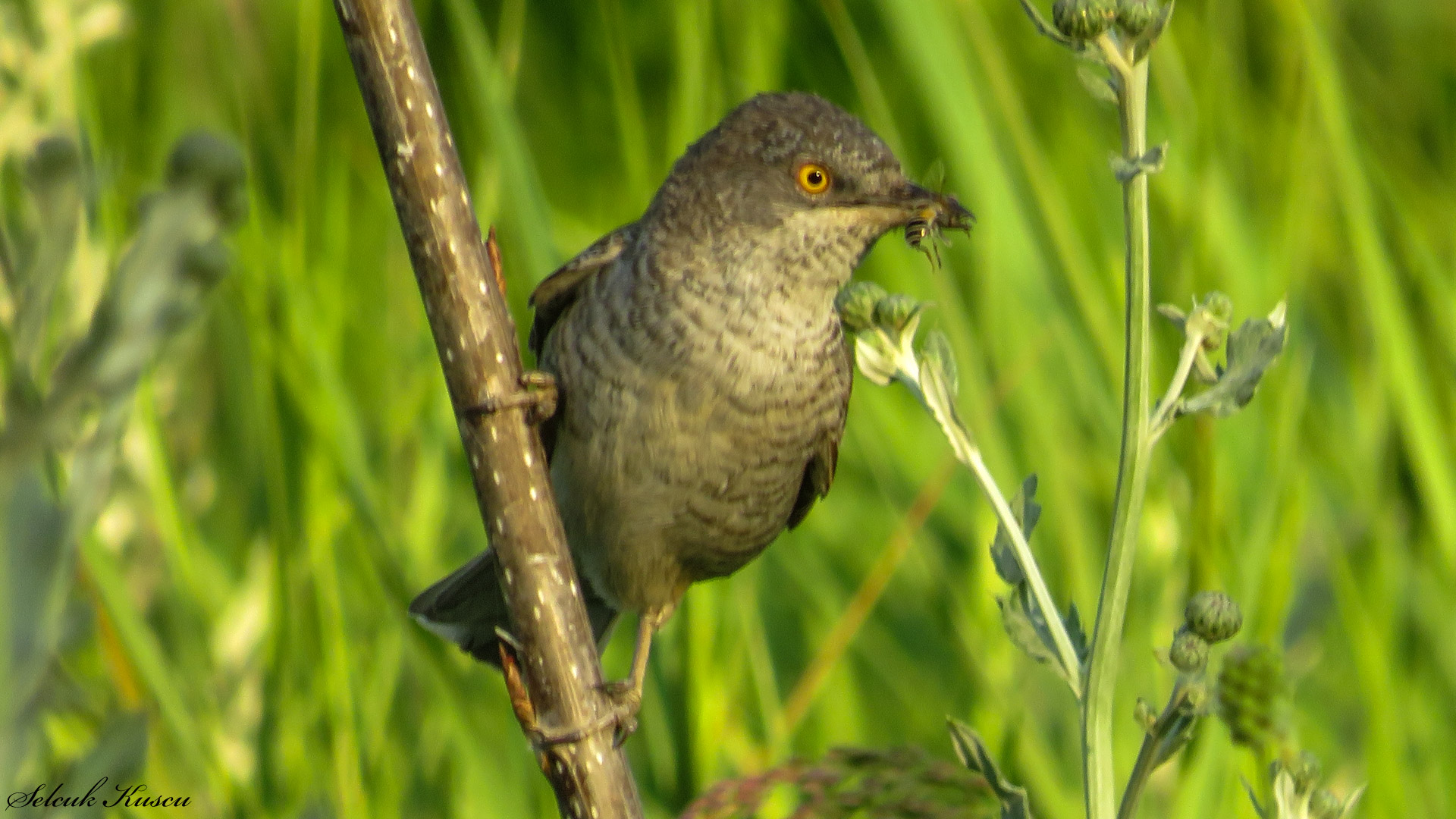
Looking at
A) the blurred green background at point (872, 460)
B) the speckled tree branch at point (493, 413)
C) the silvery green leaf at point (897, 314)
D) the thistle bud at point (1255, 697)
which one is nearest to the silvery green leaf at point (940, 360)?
the silvery green leaf at point (897, 314)

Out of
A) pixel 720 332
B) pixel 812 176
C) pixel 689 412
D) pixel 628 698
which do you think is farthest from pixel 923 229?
pixel 628 698

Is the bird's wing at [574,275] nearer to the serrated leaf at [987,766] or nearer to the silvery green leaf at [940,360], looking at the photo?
the silvery green leaf at [940,360]

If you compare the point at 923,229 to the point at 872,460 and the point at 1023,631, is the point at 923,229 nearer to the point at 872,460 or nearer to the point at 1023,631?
the point at 872,460

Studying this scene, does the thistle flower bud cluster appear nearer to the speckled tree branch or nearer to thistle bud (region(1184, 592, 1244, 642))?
thistle bud (region(1184, 592, 1244, 642))

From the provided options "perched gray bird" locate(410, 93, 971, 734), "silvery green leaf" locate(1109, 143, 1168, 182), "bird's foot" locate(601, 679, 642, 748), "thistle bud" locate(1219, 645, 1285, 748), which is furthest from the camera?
"perched gray bird" locate(410, 93, 971, 734)

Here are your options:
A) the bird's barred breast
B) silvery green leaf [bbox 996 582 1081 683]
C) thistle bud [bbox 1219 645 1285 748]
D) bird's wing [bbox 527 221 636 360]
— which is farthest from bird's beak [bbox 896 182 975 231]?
thistle bud [bbox 1219 645 1285 748]
